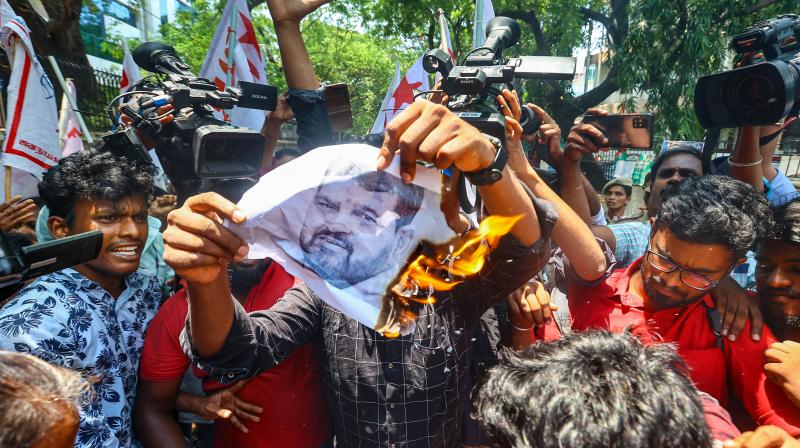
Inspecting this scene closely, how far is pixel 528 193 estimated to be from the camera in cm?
130

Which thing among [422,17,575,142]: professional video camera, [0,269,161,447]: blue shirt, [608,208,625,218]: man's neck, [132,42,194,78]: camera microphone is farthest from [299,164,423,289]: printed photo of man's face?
[608,208,625,218]: man's neck

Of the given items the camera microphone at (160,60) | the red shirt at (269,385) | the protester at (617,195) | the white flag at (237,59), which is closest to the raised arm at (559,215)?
the red shirt at (269,385)

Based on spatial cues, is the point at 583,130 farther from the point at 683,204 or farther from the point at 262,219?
the point at 262,219

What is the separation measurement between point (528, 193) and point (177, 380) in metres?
1.42

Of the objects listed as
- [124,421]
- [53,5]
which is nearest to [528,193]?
[124,421]

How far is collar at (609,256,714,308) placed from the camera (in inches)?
66.7

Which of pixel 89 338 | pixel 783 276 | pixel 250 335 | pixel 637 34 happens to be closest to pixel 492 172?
pixel 250 335

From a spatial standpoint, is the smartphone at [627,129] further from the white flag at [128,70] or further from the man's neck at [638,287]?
the white flag at [128,70]

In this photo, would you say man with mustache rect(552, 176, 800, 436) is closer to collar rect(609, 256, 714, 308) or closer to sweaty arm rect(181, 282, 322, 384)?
collar rect(609, 256, 714, 308)

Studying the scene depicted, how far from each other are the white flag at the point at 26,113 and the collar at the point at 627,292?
307 centimetres

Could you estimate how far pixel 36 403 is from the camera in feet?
2.94

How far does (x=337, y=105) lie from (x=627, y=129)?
60.0 inches

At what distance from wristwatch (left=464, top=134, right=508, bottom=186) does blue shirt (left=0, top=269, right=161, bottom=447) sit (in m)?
1.23

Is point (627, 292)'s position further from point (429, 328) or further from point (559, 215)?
point (429, 328)
